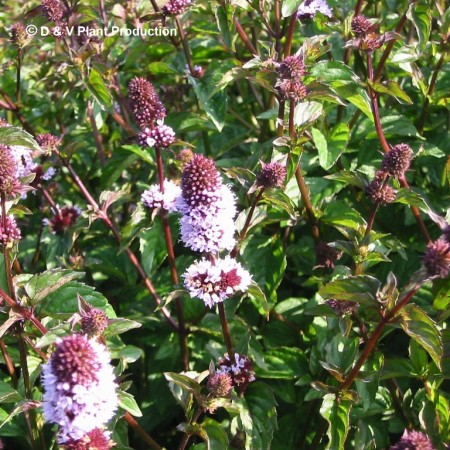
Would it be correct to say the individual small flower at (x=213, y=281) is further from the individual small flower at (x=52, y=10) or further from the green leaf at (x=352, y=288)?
the individual small flower at (x=52, y=10)

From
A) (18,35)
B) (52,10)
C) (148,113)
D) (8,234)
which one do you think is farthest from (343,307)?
(18,35)

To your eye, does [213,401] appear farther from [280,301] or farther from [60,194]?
[60,194]

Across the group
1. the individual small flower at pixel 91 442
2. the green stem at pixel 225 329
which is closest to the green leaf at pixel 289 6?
the green stem at pixel 225 329

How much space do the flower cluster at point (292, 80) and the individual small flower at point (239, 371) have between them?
0.94 m

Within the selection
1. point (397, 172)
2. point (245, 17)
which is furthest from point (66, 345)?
point (245, 17)

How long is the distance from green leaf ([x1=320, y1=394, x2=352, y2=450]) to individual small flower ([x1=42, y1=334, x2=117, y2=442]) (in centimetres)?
80

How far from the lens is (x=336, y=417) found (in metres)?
2.08

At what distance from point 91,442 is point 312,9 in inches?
81.8

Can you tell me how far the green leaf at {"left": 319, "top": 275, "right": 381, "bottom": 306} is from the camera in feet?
6.02

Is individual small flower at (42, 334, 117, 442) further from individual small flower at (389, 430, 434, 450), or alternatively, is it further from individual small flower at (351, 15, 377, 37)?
individual small flower at (351, 15, 377, 37)

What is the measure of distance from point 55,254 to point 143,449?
37.8 inches

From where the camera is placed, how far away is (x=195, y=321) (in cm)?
271

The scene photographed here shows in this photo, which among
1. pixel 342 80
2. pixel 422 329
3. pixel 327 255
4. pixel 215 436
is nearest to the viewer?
Answer: pixel 422 329

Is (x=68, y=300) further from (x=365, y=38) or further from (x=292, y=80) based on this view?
(x=365, y=38)
